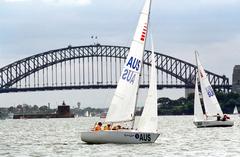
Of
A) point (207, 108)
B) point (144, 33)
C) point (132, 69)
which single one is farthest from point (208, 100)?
point (144, 33)

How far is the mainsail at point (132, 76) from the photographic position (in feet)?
152

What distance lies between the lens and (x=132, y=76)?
153 ft

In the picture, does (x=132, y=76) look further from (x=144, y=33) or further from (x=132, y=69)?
(x=144, y=33)

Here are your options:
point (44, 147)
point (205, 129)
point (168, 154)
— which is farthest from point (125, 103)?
point (205, 129)

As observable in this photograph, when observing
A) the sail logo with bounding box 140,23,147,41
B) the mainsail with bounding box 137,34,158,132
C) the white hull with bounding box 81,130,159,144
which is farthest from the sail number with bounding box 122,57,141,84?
the white hull with bounding box 81,130,159,144

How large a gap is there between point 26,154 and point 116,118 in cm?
543

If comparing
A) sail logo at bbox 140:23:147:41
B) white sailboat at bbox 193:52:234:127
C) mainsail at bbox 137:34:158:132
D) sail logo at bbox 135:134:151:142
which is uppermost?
sail logo at bbox 140:23:147:41

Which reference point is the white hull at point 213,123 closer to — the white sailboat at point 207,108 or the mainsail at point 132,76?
the white sailboat at point 207,108

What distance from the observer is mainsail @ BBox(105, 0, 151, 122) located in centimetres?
4647

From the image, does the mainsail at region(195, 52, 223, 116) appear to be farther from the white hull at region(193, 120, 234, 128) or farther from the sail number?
the sail number

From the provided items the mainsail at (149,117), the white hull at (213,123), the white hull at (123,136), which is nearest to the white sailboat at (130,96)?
the white hull at (123,136)

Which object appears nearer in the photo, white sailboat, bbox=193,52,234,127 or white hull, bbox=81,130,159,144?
white hull, bbox=81,130,159,144

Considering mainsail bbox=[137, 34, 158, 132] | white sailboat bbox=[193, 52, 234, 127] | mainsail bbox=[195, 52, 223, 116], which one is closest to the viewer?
mainsail bbox=[137, 34, 158, 132]

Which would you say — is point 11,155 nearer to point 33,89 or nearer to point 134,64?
point 134,64
